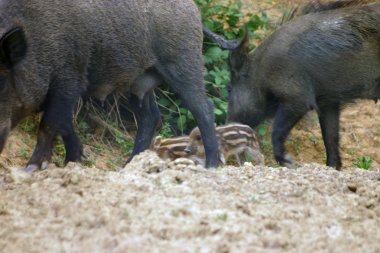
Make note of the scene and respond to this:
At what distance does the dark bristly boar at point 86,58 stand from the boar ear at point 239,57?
1.34 metres

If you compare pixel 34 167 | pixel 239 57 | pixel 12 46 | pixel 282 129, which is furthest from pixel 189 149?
pixel 12 46

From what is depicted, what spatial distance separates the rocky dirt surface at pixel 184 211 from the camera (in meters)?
4.04

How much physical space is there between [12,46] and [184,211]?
8.24 feet

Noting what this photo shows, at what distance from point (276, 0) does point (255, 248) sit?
8.86 meters

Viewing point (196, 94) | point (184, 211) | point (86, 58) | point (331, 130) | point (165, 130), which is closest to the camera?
point (184, 211)

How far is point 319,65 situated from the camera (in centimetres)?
879

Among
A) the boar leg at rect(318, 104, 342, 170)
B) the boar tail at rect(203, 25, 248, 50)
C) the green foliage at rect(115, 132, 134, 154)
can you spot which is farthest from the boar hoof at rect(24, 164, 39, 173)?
the boar leg at rect(318, 104, 342, 170)

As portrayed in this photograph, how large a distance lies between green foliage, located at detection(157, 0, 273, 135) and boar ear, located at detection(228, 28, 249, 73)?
38cm

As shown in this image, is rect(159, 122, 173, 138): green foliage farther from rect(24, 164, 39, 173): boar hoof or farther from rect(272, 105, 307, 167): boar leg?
rect(24, 164, 39, 173): boar hoof

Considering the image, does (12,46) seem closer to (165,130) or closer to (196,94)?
(196,94)

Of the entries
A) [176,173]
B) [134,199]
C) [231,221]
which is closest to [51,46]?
[176,173]

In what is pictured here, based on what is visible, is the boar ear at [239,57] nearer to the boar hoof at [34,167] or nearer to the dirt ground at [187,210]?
the boar hoof at [34,167]

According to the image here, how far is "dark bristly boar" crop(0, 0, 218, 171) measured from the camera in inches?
263

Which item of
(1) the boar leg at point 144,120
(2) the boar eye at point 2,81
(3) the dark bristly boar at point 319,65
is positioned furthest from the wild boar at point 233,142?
(2) the boar eye at point 2,81
